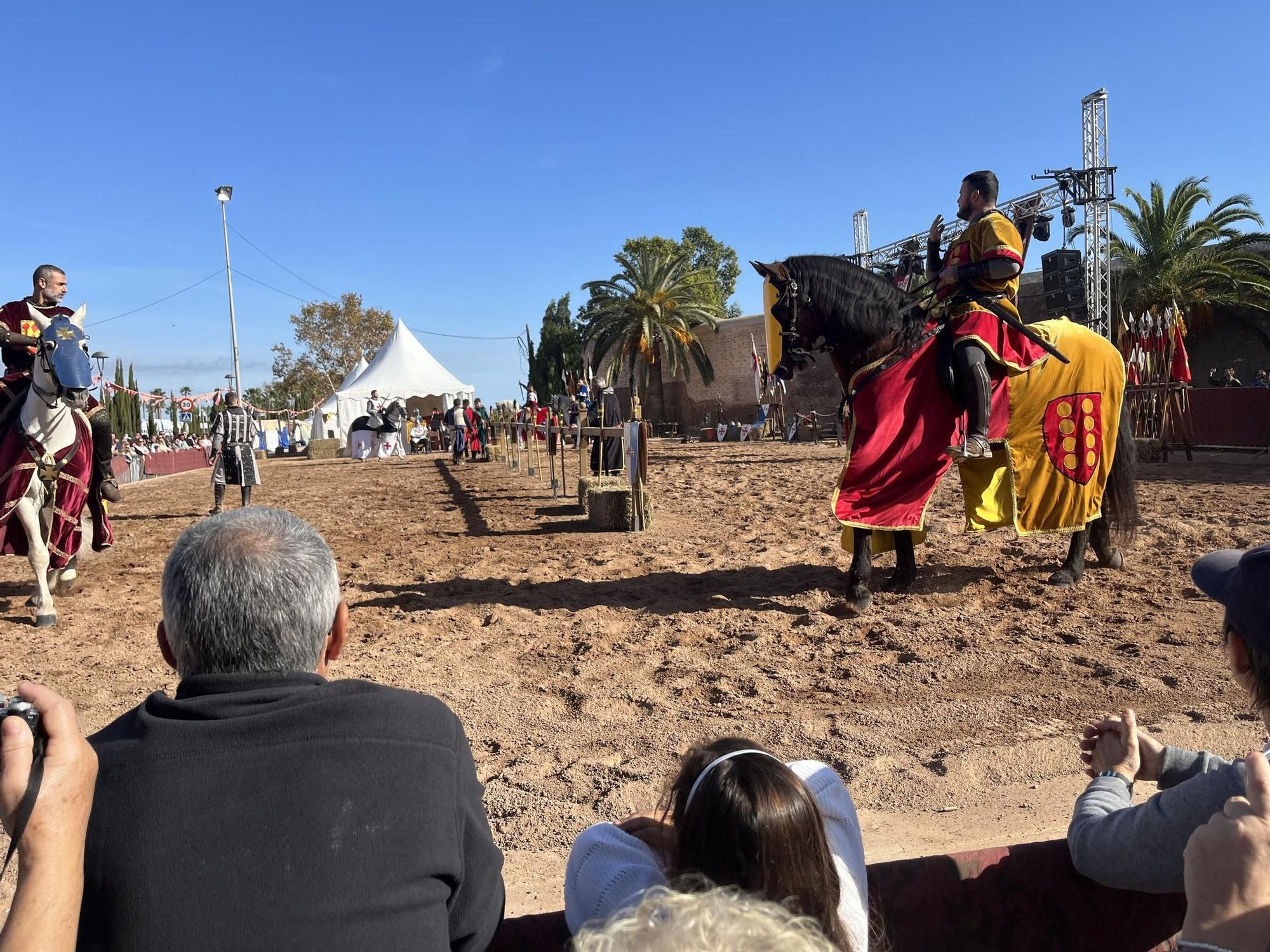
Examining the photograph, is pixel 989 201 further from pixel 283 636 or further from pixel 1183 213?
pixel 1183 213

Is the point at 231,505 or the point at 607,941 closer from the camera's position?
the point at 607,941

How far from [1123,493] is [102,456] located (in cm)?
779

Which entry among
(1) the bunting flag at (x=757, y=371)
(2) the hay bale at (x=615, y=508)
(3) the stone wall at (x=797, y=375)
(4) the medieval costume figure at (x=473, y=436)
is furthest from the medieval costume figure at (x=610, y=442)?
(1) the bunting flag at (x=757, y=371)

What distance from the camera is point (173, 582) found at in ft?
5.10

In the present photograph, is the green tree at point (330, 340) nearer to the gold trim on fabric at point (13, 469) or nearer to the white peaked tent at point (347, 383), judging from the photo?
the white peaked tent at point (347, 383)

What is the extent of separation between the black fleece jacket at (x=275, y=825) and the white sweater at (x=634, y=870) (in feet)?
0.64

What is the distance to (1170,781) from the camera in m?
1.94

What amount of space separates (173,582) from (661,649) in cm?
383

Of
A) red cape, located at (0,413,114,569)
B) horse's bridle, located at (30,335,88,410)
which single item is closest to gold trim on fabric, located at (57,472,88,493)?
red cape, located at (0,413,114,569)

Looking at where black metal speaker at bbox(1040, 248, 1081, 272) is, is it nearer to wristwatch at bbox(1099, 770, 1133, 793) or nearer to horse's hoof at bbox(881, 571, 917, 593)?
horse's hoof at bbox(881, 571, 917, 593)

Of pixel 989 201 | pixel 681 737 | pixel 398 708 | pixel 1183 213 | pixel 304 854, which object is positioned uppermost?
pixel 1183 213

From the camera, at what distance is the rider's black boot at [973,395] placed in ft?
18.7

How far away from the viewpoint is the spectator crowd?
46.8 inches

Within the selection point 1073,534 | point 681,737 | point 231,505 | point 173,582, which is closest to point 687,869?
point 173,582
